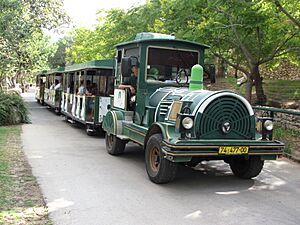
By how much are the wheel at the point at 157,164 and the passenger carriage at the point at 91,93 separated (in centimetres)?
605

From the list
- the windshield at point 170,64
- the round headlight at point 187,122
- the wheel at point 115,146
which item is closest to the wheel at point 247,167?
the round headlight at point 187,122

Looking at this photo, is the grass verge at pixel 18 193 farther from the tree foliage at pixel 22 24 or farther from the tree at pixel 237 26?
the tree foliage at pixel 22 24

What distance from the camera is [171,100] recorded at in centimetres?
742

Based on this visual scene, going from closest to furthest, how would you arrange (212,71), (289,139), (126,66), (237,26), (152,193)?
1. (152,193)
2. (126,66)
3. (212,71)
4. (289,139)
5. (237,26)

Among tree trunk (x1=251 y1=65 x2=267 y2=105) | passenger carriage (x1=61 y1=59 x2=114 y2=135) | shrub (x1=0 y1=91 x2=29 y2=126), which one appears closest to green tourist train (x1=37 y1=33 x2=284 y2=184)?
passenger carriage (x1=61 y1=59 x2=114 y2=135)

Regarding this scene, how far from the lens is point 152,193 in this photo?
6.25 metres

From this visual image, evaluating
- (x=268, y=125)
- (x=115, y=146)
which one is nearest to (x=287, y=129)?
(x=268, y=125)

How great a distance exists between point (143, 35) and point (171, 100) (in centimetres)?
222

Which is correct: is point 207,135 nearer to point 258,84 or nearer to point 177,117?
point 177,117

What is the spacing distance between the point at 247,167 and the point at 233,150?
967mm

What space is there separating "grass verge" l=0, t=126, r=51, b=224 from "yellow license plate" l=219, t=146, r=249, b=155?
2.88 meters

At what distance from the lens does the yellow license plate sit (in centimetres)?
642

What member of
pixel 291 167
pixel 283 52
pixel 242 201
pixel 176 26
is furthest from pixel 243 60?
pixel 242 201

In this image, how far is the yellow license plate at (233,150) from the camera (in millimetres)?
6418
